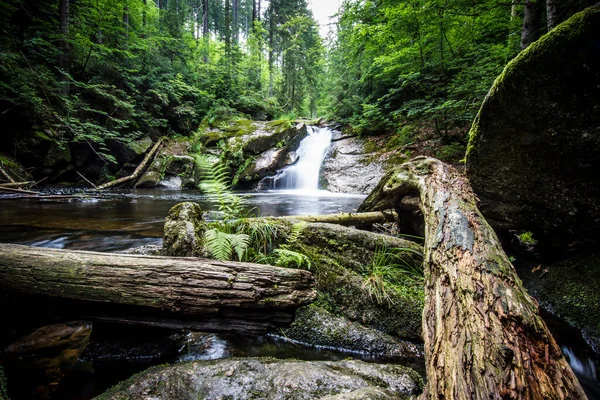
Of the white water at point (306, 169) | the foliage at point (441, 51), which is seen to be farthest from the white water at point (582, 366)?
the white water at point (306, 169)

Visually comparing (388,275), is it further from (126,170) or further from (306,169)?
(126,170)

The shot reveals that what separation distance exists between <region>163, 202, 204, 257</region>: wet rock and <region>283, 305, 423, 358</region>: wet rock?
1274 millimetres

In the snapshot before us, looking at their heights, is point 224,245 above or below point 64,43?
below

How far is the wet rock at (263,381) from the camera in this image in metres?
1.55

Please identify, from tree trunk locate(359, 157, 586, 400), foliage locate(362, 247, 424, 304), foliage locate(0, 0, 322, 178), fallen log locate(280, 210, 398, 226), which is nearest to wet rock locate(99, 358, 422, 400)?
tree trunk locate(359, 157, 586, 400)

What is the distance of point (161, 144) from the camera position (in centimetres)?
1473

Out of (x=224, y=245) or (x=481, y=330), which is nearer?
(x=481, y=330)

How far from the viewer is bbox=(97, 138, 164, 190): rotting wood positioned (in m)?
11.9

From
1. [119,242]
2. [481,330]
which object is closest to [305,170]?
[119,242]

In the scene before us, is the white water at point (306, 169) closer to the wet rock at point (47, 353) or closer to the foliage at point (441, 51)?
the foliage at point (441, 51)

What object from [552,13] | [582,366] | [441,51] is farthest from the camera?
[441,51]

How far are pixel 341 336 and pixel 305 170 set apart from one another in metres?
12.5

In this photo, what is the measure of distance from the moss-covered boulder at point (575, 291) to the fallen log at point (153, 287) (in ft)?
9.48

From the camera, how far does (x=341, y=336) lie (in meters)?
2.31
